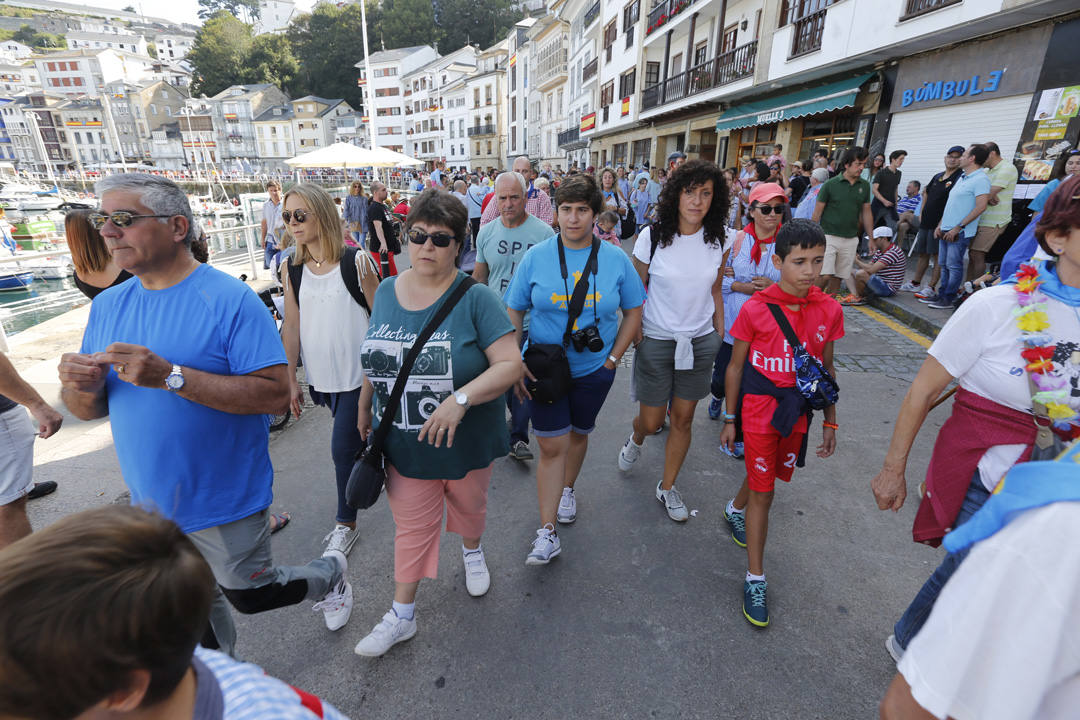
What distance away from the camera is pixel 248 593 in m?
2.02

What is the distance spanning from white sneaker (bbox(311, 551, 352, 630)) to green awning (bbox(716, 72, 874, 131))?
1404 centimetres

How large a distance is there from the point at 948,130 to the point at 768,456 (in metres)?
11.1

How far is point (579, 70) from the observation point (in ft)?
124

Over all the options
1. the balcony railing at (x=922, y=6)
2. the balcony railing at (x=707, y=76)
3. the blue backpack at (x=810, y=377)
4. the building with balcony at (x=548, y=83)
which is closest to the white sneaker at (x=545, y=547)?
the blue backpack at (x=810, y=377)

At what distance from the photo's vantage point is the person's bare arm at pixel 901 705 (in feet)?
3.19

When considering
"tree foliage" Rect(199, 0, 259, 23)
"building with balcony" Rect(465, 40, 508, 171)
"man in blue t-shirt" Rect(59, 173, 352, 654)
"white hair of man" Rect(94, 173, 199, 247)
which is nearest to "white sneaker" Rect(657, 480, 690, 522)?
"man in blue t-shirt" Rect(59, 173, 352, 654)

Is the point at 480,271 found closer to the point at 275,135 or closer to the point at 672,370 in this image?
the point at 672,370

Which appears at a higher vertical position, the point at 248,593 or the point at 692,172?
the point at 692,172

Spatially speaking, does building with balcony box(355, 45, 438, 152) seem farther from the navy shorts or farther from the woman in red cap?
the navy shorts

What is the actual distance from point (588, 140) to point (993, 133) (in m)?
31.4

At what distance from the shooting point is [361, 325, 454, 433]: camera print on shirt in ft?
6.96

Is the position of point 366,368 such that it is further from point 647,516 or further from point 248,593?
point 647,516

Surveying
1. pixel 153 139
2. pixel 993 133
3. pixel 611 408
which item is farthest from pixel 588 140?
pixel 153 139

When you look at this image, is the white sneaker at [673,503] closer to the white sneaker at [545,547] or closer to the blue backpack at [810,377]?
the white sneaker at [545,547]
